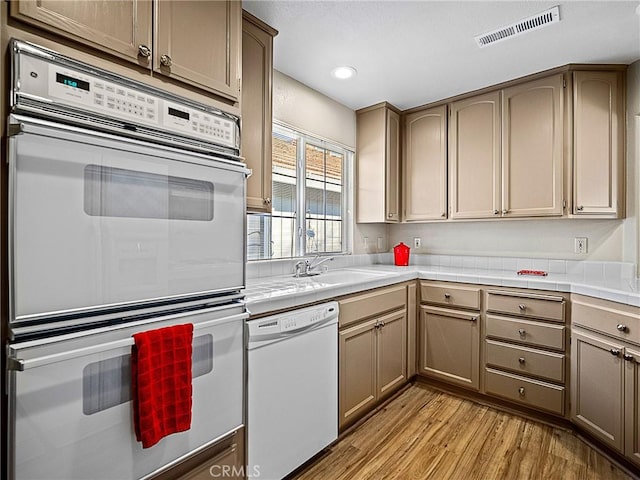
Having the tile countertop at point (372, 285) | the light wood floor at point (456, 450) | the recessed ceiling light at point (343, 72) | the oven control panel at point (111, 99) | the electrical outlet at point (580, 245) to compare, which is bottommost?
the light wood floor at point (456, 450)

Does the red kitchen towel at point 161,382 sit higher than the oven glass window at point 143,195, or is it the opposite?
the oven glass window at point 143,195

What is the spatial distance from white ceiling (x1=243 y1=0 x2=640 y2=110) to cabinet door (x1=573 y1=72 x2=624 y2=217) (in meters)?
0.17

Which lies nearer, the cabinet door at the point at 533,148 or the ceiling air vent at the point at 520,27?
the ceiling air vent at the point at 520,27

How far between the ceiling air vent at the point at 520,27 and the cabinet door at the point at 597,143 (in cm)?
77

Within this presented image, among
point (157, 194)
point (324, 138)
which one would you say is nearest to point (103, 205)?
point (157, 194)

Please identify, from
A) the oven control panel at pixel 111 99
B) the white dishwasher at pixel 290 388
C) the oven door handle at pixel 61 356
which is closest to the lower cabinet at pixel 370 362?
the white dishwasher at pixel 290 388

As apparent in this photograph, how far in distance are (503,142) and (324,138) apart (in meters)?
1.44

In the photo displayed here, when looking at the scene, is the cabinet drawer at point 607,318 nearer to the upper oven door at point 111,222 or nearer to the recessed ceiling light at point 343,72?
the upper oven door at point 111,222

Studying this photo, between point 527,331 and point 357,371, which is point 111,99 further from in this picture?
point 527,331

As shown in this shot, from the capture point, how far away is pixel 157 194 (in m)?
1.21

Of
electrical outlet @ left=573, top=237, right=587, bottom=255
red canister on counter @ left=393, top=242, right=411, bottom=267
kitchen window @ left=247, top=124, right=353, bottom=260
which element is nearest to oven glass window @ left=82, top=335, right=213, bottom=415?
kitchen window @ left=247, top=124, right=353, bottom=260

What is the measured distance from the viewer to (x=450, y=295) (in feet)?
8.80

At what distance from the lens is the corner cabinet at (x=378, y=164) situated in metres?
3.16

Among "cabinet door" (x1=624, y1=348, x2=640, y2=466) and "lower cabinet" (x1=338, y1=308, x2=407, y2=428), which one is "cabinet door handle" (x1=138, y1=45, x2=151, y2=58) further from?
"cabinet door" (x1=624, y1=348, x2=640, y2=466)
